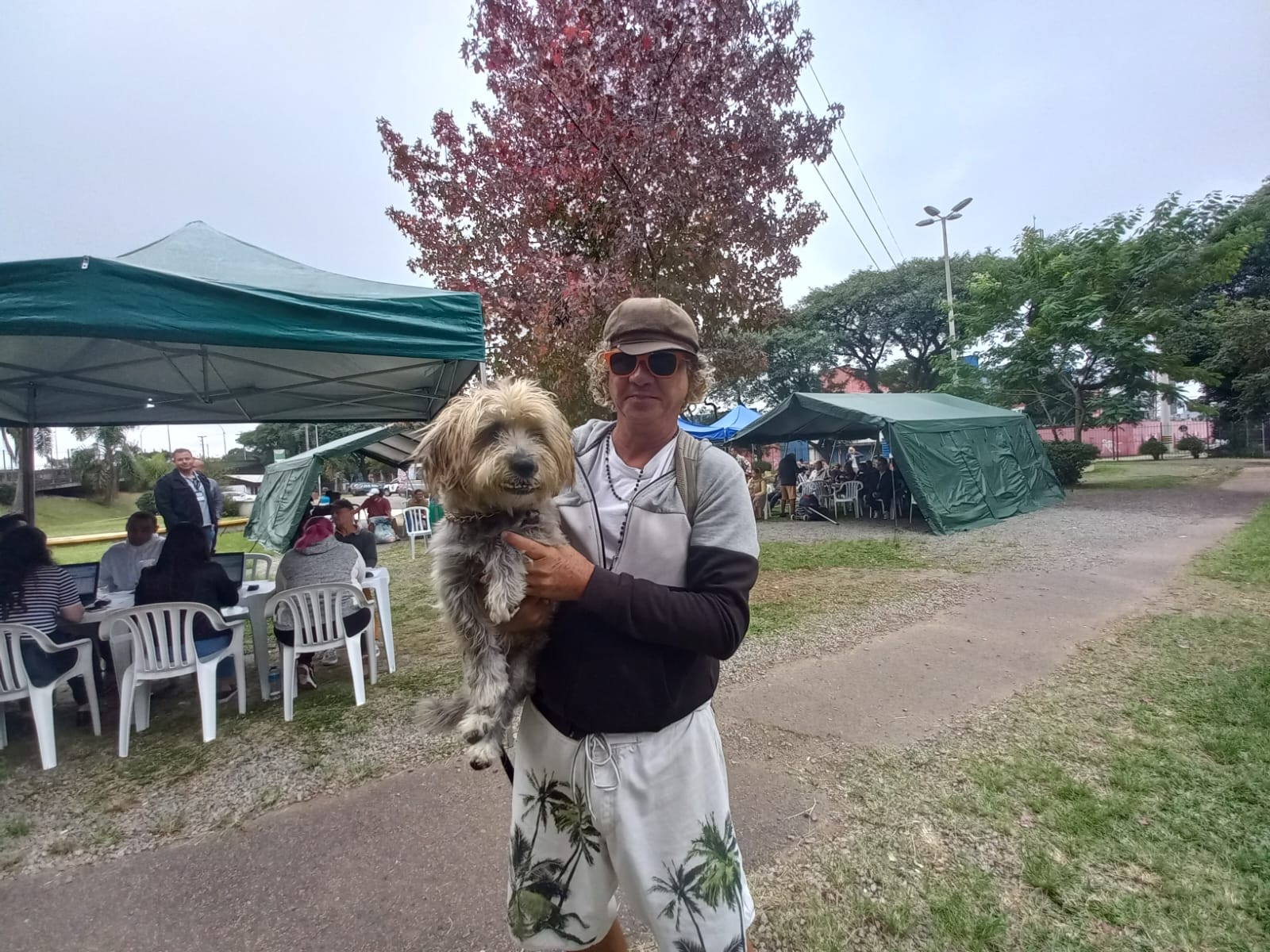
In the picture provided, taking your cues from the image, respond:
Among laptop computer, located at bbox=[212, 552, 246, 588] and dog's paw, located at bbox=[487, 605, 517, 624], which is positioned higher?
dog's paw, located at bbox=[487, 605, 517, 624]

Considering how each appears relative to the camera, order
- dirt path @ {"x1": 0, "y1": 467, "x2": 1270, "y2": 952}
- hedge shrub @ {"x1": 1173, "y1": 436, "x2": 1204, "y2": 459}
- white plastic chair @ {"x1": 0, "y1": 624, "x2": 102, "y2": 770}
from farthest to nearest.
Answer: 1. hedge shrub @ {"x1": 1173, "y1": 436, "x2": 1204, "y2": 459}
2. white plastic chair @ {"x1": 0, "y1": 624, "x2": 102, "y2": 770}
3. dirt path @ {"x1": 0, "y1": 467, "x2": 1270, "y2": 952}

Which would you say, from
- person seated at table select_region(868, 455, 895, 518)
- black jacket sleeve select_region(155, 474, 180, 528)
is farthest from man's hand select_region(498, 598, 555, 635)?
person seated at table select_region(868, 455, 895, 518)

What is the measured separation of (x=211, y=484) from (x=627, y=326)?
335 inches

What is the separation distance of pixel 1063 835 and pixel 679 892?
2396 mm

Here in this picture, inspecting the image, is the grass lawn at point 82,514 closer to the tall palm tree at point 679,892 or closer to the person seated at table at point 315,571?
the person seated at table at point 315,571

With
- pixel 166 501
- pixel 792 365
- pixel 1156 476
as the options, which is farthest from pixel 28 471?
pixel 792 365

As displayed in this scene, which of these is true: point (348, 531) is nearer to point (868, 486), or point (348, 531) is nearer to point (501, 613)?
point (501, 613)

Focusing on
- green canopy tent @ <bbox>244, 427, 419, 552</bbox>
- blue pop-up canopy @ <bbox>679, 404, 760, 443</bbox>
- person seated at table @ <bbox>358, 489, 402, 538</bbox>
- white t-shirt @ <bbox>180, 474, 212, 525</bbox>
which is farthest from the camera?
blue pop-up canopy @ <bbox>679, 404, 760, 443</bbox>

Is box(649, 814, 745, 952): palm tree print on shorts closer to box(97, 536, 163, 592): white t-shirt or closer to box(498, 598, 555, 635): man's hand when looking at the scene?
box(498, 598, 555, 635): man's hand

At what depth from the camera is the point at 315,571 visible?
4.97m

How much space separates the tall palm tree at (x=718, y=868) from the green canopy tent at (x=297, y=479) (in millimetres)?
9882

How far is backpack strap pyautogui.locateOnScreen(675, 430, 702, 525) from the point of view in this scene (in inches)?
54.5

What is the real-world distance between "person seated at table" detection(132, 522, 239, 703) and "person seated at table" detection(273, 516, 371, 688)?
0.40 metres

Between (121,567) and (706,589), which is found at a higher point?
(706,589)
